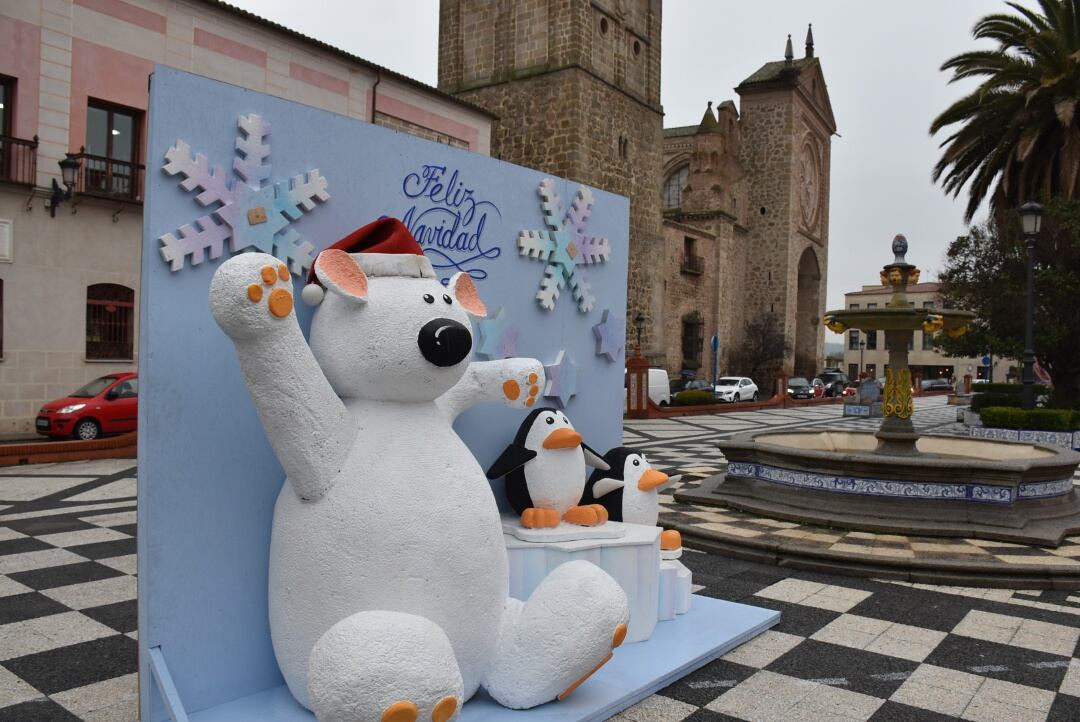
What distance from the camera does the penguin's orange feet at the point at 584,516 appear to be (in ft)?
12.3

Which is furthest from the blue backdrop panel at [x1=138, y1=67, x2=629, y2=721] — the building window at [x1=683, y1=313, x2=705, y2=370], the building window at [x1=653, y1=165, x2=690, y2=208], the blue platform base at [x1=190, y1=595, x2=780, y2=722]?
the building window at [x1=653, y1=165, x2=690, y2=208]

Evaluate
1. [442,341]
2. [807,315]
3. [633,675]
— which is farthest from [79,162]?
[807,315]

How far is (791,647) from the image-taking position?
13.1 ft

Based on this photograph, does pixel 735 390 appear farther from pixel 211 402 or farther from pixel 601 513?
pixel 211 402

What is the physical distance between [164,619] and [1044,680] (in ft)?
12.2

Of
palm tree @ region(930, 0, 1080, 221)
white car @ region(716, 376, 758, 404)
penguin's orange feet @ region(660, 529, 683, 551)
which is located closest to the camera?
penguin's orange feet @ region(660, 529, 683, 551)

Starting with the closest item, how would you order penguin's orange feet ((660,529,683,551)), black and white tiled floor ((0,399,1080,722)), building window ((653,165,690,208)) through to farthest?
black and white tiled floor ((0,399,1080,722)) → penguin's orange feet ((660,529,683,551)) → building window ((653,165,690,208))

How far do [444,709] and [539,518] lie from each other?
129cm

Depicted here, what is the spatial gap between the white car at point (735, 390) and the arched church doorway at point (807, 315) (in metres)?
18.1

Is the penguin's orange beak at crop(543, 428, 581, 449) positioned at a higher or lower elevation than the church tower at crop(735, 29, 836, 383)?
lower

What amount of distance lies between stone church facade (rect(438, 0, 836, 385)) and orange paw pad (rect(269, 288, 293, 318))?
1679 centimetres

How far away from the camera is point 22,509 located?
7.43m

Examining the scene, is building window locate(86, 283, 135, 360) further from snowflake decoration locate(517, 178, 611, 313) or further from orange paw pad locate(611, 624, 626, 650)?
orange paw pad locate(611, 624, 626, 650)

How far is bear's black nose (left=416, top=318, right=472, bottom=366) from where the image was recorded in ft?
8.84
